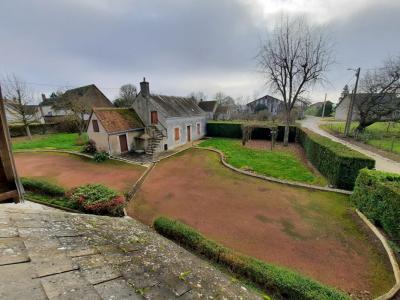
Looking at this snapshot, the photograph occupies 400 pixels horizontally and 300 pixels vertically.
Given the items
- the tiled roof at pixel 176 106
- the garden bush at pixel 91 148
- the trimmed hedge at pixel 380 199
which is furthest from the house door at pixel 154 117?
the trimmed hedge at pixel 380 199

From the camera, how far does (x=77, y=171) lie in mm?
13367

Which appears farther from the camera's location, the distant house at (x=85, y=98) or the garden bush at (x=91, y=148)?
the distant house at (x=85, y=98)

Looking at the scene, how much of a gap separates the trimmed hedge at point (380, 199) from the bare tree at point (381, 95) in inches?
746

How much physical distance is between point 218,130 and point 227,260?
22.6 m

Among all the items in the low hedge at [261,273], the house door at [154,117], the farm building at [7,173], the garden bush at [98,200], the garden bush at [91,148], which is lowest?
the low hedge at [261,273]

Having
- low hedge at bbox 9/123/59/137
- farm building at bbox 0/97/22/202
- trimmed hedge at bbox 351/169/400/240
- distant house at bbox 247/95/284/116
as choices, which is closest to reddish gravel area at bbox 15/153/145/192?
farm building at bbox 0/97/22/202

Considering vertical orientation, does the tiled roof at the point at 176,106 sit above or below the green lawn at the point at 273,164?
above

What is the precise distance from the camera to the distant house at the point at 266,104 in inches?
2057

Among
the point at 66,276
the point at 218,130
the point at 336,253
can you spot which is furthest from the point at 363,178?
the point at 218,130

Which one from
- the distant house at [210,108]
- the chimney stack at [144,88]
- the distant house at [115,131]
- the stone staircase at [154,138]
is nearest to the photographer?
the distant house at [115,131]

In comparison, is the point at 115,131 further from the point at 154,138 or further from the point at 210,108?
the point at 210,108

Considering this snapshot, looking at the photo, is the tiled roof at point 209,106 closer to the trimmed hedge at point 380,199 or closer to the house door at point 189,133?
the house door at point 189,133

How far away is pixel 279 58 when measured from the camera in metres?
19.1

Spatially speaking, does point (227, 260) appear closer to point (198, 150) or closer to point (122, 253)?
point (122, 253)
